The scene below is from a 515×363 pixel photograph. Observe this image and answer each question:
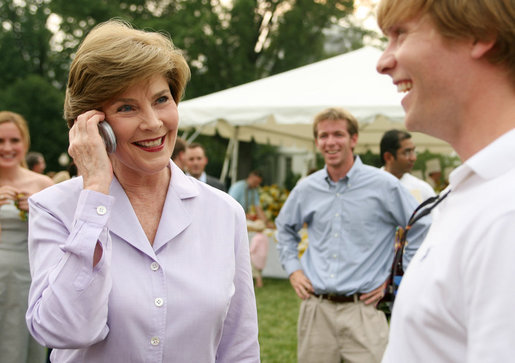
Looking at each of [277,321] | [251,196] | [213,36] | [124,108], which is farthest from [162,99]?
[213,36]

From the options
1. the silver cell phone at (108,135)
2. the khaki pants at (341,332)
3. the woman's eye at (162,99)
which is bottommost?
the khaki pants at (341,332)

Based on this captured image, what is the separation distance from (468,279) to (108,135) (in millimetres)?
1357

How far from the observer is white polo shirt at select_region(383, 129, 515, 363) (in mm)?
915

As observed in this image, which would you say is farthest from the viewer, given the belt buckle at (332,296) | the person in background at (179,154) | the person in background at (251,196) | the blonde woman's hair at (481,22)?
the person in background at (251,196)

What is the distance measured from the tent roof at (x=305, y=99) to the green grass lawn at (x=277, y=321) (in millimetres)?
2767

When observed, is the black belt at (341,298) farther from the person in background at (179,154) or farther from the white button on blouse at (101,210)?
the person in background at (179,154)

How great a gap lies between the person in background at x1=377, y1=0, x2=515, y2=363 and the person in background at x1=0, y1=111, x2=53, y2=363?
149 inches

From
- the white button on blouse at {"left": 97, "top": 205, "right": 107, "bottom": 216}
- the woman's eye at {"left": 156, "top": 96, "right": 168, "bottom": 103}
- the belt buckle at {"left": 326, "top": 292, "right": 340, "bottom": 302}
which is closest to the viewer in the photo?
the white button on blouse at {"left": 97, "top": 205, "right": 107, "bottom": 216}

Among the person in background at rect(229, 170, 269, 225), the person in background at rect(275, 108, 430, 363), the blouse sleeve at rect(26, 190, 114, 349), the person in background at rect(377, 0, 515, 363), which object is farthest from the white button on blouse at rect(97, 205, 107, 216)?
the person in background at rect(229, 170, 269, 225)

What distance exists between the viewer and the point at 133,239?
193cm

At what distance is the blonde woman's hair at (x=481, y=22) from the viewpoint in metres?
1.05

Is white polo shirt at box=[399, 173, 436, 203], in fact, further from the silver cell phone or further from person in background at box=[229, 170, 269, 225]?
person in background at box=[229, 170, 269, 225]

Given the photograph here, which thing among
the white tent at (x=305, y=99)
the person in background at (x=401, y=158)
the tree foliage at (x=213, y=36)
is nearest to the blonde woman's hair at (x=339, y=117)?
the person in background at (x=401, y=158)

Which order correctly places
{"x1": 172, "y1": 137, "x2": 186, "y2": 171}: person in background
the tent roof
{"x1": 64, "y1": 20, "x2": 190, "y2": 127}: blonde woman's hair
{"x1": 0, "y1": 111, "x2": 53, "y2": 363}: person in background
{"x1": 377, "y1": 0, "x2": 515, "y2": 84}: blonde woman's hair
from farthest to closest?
1. the tent roof
2. {"x1": 172, "y1": 137, "x2": 186, "y2": 171}: person in background
3. {"x1": 0, "y1": 111, "x2": 53, "y2": 363}: person in background
4. {"x1": 64, "y1": 20, "x2": 190, "y2": 127}: blonde woman's hair
5. {"x1": 377, "y1": 0, "x2": 515, "y2": 84}: blonde woman's hair
